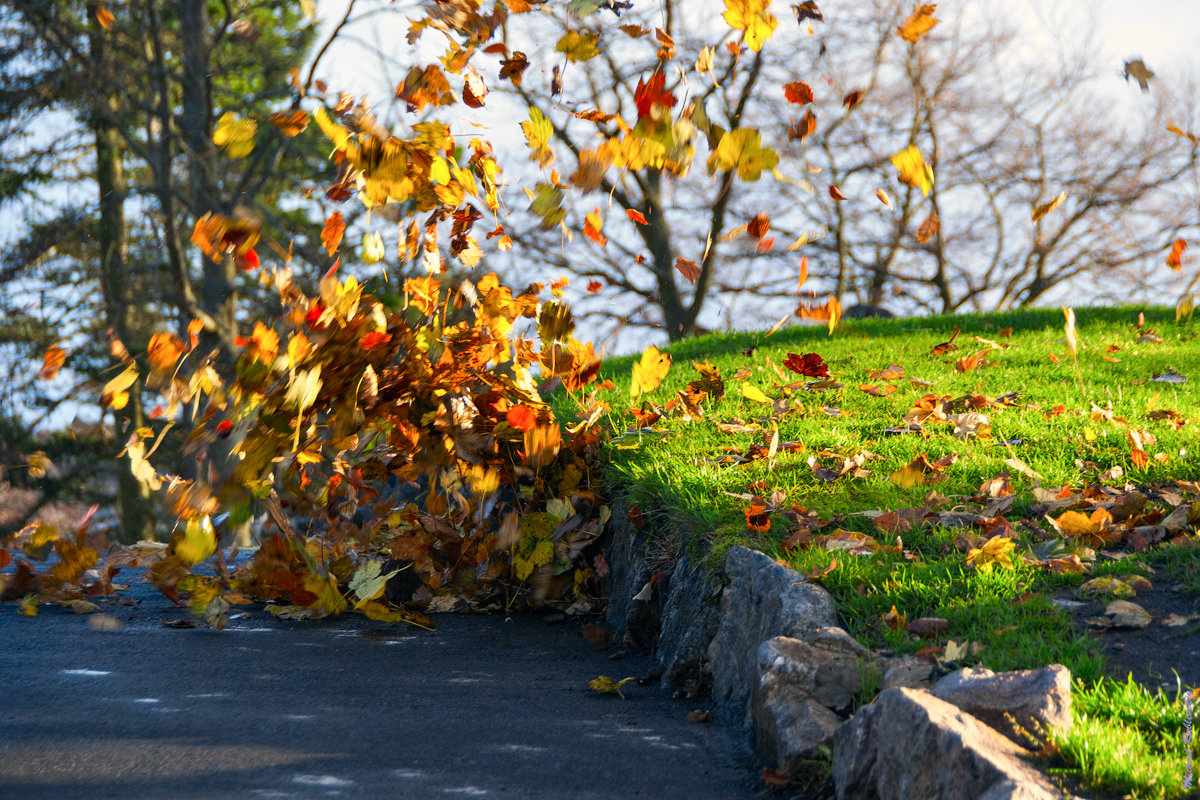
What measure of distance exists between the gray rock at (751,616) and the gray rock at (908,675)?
1.04ft

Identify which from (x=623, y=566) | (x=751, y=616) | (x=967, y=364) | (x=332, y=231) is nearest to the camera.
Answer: (x=751, y=616)

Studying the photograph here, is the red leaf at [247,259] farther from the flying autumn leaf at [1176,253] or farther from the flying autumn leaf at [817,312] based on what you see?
the flying autumn leaf at [1176,253]

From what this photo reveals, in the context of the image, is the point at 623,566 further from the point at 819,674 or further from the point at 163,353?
the point at 163,353

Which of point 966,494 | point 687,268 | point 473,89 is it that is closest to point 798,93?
point 687,268

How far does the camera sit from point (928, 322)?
29.5ft

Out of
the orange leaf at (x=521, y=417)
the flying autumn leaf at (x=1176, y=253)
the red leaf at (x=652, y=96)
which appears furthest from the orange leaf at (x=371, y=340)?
the flying autumn leaf at (x=1176, y=253)

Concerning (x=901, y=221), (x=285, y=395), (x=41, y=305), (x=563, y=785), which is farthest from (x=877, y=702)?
(x=901, y=221)

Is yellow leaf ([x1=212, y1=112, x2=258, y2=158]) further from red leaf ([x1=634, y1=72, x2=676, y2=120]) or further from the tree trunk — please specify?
the tree trunk

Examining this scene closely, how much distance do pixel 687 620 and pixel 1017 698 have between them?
4.70 feet

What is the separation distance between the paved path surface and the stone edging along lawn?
0.55ft

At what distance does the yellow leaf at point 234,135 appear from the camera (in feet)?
9.65

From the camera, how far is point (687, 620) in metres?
3.38

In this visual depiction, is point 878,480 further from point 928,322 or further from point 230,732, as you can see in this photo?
point 928,322

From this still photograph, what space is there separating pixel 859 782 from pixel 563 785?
2.40 feet
